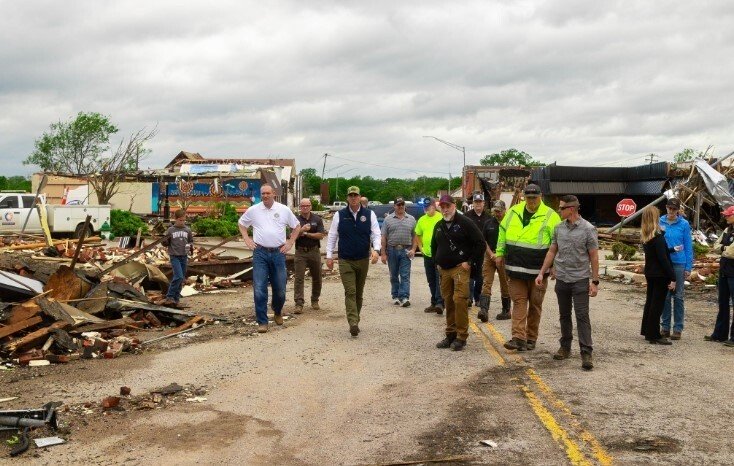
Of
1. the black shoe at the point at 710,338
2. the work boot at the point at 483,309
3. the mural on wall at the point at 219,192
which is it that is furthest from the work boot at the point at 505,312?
the mural on wall at the point at 219,192

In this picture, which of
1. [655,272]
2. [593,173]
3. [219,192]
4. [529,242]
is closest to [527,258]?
[529,242]

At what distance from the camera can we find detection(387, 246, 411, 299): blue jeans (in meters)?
13.4

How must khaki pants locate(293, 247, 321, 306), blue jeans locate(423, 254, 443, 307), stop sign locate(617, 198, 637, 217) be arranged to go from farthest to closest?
1. stop sign locate(617, 198, 637, 217)
2. khaki pants locate(293, 247, 321, 306)
3. blue jeans locate(423, 254, 443, 307)

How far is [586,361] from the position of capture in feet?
25.8

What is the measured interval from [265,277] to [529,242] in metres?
4.08

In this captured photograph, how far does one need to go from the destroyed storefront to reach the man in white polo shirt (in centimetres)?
3082

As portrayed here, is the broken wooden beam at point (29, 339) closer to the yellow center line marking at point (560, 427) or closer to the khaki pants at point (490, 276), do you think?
the yellow center line marking at point (560, 427)

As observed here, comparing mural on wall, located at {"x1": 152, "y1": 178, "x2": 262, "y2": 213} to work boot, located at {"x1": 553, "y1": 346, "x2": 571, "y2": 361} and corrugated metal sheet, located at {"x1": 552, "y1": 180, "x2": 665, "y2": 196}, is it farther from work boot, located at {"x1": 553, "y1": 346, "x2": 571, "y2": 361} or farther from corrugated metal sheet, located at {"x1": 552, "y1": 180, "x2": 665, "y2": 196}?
work boot, located at {"x1": 553, "y1": 346, "x2": 571, "y2": 361}

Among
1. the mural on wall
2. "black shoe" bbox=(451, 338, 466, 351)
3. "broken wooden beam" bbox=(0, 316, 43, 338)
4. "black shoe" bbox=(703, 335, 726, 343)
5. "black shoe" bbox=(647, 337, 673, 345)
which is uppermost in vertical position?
the mural on wall

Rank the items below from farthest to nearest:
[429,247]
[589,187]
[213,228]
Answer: [589,187], [213,228], [429,247]

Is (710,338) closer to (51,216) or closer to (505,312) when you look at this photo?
(505,312)

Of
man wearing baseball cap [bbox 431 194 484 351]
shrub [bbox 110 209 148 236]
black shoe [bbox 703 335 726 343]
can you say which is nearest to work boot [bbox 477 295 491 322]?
man wearing baseball cap [bbox 431 194 484 351]

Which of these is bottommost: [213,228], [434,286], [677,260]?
[434,286]

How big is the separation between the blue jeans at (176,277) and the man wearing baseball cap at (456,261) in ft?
18.7
